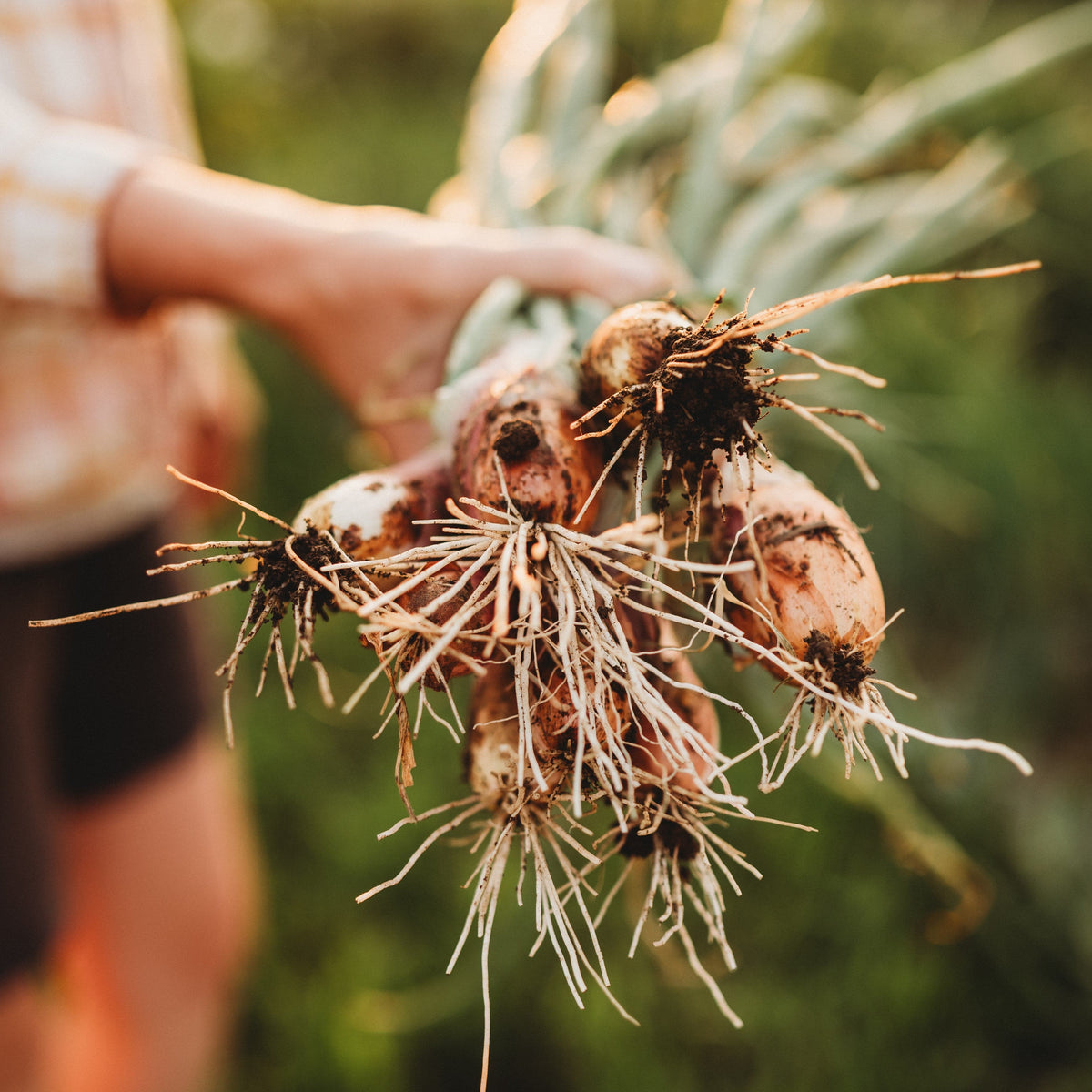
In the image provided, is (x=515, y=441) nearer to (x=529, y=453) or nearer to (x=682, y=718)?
A: (x=529, y=453)

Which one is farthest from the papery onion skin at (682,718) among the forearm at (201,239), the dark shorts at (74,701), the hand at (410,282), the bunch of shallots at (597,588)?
the dark shorts at (74,701)

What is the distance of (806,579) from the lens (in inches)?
26.2

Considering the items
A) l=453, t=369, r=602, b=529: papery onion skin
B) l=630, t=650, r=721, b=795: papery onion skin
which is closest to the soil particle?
l=453, t=369, r=602, b=529: papery onion skin

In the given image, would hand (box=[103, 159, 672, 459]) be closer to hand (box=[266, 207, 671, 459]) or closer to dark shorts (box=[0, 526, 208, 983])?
hand (box=[266, 207, 671, 459])

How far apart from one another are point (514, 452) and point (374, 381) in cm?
42

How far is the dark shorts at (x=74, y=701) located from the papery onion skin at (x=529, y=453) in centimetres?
90

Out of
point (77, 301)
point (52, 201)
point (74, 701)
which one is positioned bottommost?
point (74, 701)

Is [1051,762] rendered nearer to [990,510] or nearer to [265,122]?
[990,510]

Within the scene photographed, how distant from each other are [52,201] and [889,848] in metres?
1.72

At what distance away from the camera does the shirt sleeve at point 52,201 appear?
2.99 ft

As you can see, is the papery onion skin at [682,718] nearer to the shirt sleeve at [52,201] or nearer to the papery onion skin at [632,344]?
the papery onion skin at [632,344]

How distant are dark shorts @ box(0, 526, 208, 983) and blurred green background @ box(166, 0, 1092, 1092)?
546 mm

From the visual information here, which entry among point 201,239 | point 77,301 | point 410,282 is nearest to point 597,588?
point 410,282

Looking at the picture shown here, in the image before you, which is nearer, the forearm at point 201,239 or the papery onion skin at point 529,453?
the papery onion skin at point 529,453
